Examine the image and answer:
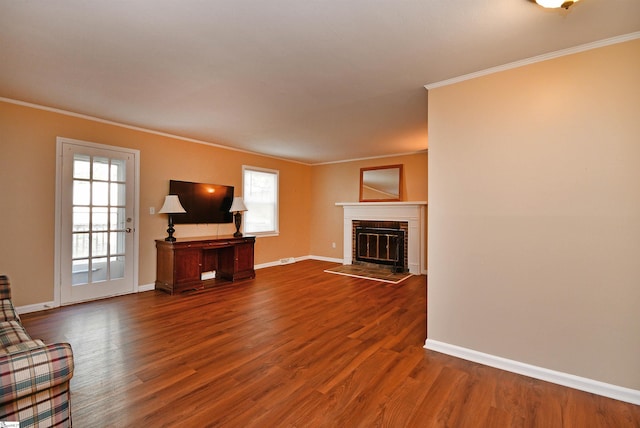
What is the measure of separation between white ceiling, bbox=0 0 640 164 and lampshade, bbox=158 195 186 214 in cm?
130

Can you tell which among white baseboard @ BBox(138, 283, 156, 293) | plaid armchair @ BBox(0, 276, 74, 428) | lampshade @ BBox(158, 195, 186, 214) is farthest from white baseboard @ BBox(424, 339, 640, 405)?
white baseboard @ BBox(138, 283, 156, 293)

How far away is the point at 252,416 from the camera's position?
1770 mm

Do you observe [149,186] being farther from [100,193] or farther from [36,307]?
[36,307]

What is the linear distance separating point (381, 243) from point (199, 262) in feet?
11.5

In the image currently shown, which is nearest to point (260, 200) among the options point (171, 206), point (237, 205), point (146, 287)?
point (237, 205)

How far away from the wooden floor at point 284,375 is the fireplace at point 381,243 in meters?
2.30

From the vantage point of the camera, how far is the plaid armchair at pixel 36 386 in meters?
1.10

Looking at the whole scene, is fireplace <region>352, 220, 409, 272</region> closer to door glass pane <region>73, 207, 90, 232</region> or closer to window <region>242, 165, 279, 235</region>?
window <region>242, 165, 279, 235</region>

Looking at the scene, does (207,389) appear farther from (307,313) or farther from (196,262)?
(196,262)

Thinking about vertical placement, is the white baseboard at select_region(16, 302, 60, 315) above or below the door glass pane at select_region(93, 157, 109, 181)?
below

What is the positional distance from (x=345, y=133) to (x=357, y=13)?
2.81m

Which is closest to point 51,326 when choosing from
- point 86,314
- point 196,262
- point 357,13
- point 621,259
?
point 86,314

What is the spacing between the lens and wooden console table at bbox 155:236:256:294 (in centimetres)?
434

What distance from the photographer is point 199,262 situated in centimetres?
461
